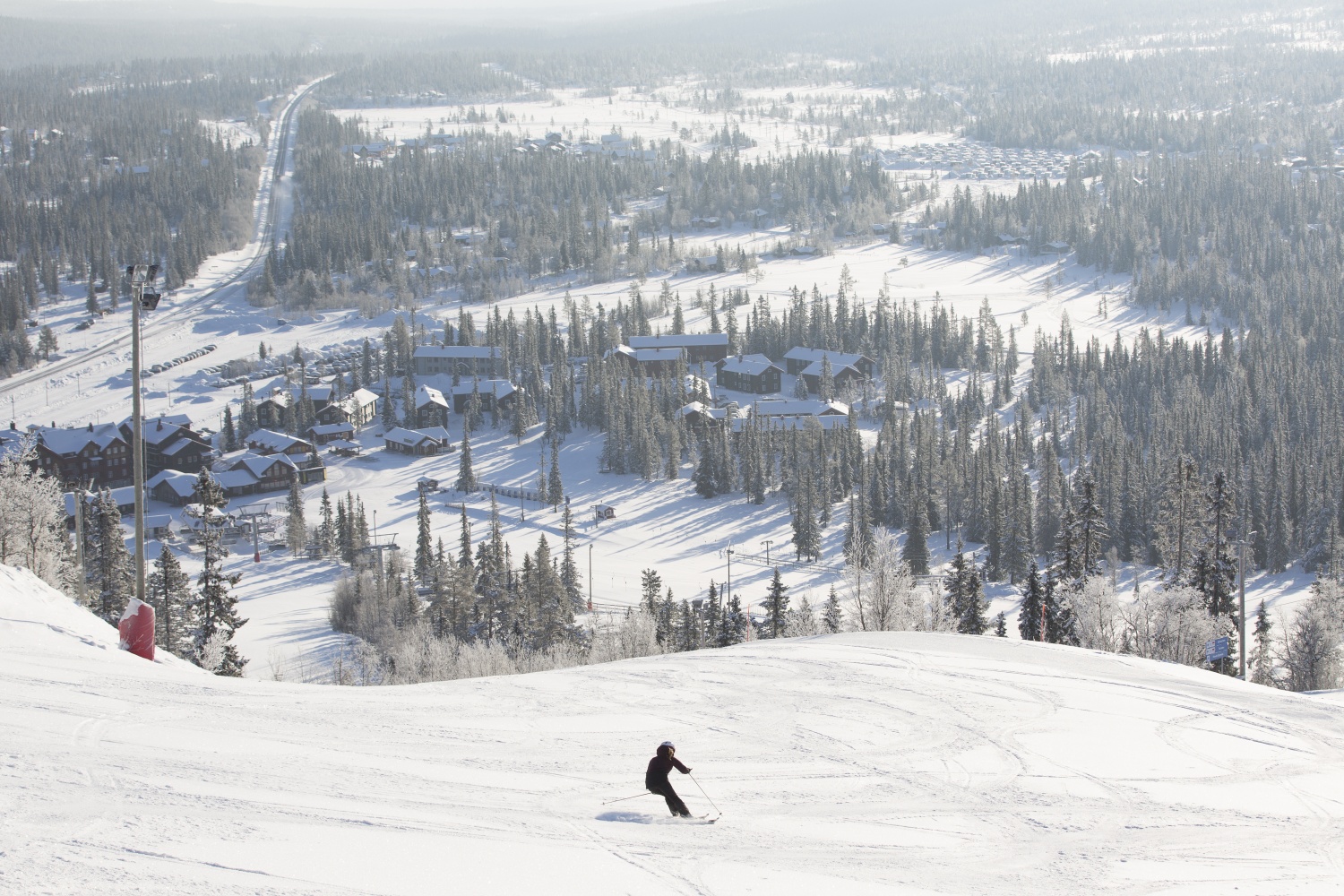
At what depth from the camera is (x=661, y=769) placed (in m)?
13.2

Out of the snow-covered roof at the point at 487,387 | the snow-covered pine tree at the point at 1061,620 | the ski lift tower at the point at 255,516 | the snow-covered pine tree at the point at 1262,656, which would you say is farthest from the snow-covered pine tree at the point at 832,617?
the snow-covered roof at the point at 487,387

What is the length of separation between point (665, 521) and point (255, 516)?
22302mm

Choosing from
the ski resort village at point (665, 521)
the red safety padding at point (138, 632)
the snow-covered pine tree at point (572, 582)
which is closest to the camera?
the ski resort village at point (665, 521)

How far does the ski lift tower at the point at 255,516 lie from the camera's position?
60406 millimetres

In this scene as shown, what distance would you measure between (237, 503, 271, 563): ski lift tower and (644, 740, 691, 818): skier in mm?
49845

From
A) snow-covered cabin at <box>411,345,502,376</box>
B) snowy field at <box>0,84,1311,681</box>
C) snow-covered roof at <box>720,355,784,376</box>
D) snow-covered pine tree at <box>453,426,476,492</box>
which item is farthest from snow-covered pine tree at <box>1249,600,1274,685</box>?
snow-covered cabin at <box>411,345,502,376</box>

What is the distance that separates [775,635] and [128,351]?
82810 mm

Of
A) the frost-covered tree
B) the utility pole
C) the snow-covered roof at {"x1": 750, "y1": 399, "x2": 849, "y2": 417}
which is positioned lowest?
the snow-covered roof at {"x1": 750, "y1": 399, "x2": 849, "y2": 417}

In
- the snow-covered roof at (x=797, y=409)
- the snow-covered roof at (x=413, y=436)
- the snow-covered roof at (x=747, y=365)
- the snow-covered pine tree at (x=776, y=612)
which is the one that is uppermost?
the snow-covered roof at (x=747, y=365)

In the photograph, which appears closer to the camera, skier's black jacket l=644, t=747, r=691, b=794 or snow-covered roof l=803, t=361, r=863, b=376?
skier's black jacket l=644, t=747, r=691, b=794

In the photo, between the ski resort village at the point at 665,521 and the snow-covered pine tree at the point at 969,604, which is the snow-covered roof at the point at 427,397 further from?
the snow-covered pine tree at the point at 969,604

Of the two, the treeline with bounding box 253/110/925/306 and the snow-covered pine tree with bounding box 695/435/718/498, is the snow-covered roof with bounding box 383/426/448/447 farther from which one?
the treeline with bounding box 253/110/925/306

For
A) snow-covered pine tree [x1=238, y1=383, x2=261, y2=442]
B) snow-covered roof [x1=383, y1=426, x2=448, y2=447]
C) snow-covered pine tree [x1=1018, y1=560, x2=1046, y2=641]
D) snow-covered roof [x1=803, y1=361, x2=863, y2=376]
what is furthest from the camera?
snow-covered roof [x1=803, y1=361, x2=863, y2=376]

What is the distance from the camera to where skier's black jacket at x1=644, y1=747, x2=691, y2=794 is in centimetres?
1318
